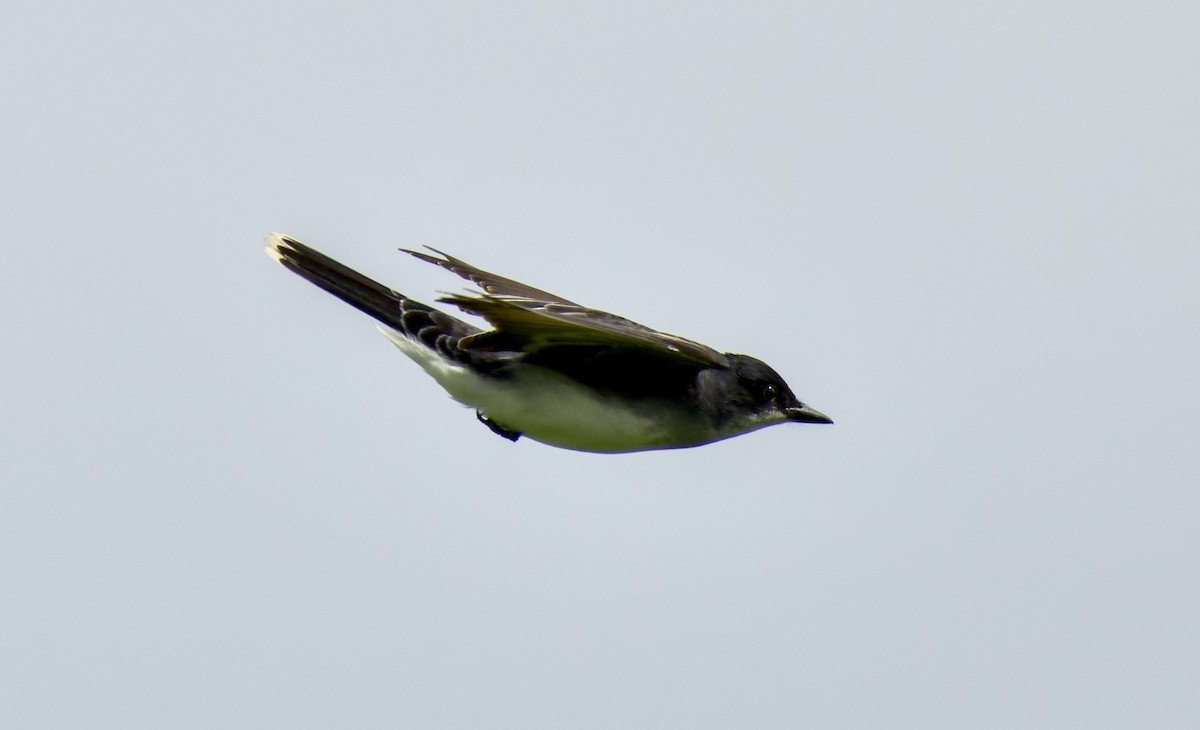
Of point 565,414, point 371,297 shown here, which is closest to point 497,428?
point 565,414

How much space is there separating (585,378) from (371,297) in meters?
1.92

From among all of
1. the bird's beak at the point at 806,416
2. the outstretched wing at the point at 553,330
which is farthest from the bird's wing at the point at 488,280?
the bird's beak at the point at 806,416

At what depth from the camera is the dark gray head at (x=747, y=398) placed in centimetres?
1324

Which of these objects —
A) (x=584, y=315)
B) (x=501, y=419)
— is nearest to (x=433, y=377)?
(x=501, y=419)

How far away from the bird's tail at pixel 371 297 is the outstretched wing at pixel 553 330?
17.4 inches

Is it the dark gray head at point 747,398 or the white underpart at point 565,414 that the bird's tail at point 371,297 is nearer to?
the white underpart at point 565,414

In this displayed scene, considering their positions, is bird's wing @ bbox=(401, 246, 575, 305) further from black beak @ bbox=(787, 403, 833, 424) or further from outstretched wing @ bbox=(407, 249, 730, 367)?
black beak @ bbox=(787, 403, 833, 424)

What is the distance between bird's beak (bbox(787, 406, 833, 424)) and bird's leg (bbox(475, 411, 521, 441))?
6.38 feet

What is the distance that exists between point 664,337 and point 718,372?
0.87 m

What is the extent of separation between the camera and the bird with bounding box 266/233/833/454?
12.7 metres

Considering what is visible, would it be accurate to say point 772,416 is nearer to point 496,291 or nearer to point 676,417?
point 676,417

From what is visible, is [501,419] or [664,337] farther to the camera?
[501,419]

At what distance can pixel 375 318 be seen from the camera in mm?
13992

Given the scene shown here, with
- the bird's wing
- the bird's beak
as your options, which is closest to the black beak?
the bird's beak
